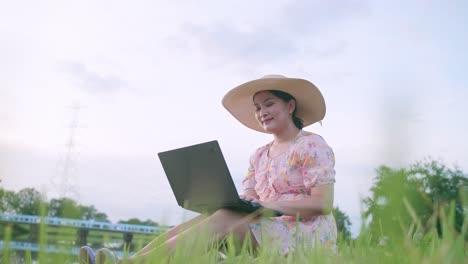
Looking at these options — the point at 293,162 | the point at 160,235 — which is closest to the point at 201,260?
the point at 160,235

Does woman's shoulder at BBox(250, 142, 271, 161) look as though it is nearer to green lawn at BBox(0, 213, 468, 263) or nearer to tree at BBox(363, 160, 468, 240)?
green lawn at BBox(0, 213, 468, 263)

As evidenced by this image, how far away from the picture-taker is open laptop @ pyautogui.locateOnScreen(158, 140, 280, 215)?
275 cm

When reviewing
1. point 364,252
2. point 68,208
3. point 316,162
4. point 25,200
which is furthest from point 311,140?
point 68,208

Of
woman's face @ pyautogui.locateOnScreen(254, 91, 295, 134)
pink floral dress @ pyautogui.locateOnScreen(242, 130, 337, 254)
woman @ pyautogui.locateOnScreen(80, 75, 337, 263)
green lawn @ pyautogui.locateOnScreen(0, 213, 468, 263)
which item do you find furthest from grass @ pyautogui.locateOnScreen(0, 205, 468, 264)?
woman's face @ pyautogui.locateOnScreen(254, 91, 295, 134)

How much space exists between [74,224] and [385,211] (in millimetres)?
386

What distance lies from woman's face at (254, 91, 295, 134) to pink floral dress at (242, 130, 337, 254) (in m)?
0.15

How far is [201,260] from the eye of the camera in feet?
4.15

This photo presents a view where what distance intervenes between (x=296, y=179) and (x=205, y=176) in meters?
0.68

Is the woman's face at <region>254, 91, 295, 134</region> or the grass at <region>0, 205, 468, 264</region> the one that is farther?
the woman's face at <region>254, 91, 295, 134</region>

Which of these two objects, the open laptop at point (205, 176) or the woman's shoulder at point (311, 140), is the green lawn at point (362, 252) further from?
the woman's shoulder at point (311, 140)

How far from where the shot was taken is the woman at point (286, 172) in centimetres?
294

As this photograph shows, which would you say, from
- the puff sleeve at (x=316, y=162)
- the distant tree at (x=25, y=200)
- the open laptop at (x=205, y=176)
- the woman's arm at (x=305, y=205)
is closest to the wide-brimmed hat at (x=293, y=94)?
the puff sleeve at (x=316, y=162)

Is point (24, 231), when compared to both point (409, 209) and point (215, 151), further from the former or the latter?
point (215, 151)

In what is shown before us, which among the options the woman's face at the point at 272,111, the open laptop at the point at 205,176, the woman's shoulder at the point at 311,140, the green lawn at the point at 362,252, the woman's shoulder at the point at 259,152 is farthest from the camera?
the woman's shoulder at the point at 259,152
